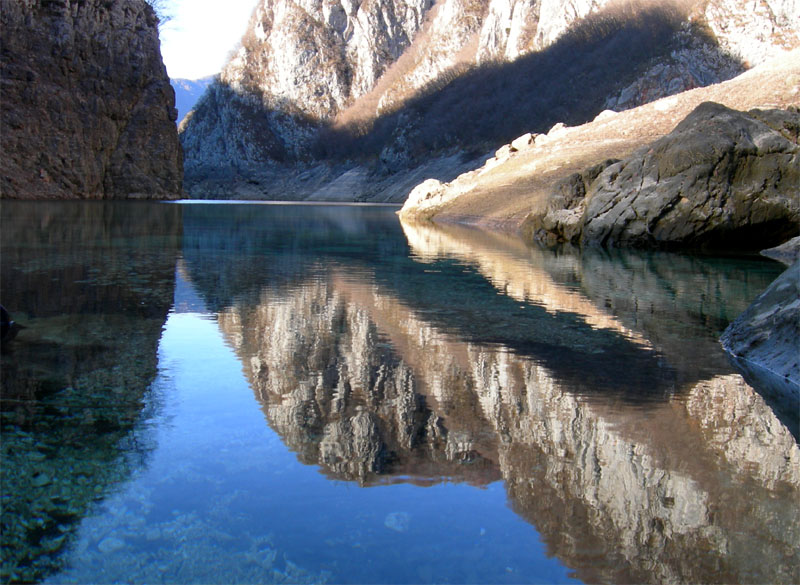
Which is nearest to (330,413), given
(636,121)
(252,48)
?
(636,121)

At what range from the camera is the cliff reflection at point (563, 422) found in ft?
10.9

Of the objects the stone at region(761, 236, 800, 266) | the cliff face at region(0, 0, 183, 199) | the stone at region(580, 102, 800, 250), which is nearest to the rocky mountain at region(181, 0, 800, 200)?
the cliff face at region(0, 0, 183, 199)

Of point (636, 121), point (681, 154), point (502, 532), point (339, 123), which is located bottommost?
point (502, 532)

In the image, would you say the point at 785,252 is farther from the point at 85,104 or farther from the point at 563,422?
the point at 85,104

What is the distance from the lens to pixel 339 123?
472 feet

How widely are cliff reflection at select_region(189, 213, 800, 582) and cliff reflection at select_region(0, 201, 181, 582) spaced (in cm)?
88

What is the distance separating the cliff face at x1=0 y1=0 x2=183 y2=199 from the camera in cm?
5494

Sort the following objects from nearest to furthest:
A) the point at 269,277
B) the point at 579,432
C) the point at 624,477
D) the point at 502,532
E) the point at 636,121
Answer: the point at 502,532 → the point at 624,477 → the point at 579,432 → the point at 269,277 → the point at 636,121

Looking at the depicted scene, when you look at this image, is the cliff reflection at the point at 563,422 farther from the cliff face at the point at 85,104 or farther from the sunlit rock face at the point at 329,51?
the sunlit rock face at the point at 329,51

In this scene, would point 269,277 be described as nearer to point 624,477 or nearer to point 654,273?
point 654,273

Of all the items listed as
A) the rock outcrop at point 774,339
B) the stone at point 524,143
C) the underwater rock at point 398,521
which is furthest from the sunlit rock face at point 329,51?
the underwater rock at point 398,521

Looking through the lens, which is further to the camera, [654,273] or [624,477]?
[654,273]

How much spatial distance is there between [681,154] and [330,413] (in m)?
16.1

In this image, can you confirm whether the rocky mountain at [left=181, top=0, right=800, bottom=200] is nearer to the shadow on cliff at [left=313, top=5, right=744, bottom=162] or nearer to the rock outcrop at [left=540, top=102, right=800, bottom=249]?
the shadow on cliff at [left=313, top=5, right=744, bottom=162]
